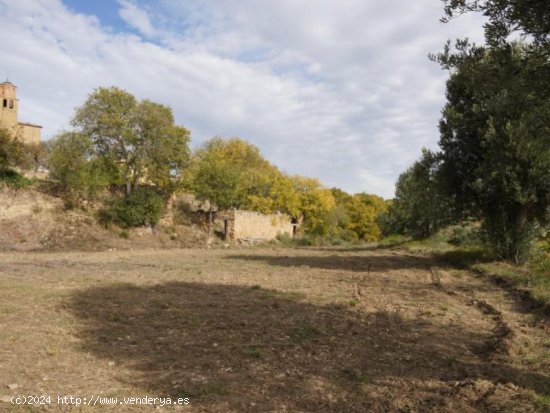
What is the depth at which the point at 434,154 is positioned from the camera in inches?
760

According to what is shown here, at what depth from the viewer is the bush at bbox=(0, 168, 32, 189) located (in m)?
30.2

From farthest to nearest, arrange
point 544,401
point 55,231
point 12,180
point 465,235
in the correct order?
1. point 12,180
2. point 55,231
3. point 465,235
4. point 544,401

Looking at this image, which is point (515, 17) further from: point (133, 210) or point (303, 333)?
point (133, 210)

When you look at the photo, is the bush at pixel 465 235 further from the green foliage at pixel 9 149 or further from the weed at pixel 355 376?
the green foliage at pixel 9 149

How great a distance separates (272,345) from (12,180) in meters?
28.2

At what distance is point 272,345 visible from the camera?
7.78 metres

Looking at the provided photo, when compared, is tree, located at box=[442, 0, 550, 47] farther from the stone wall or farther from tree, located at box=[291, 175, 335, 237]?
tree, located at box=[291, 175, 335, 237]

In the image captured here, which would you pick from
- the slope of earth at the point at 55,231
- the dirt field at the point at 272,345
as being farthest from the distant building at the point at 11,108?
the dirt field at the point at 272,345

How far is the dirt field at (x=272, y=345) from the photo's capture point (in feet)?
18.5

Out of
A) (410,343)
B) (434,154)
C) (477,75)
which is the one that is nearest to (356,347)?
(410,343)

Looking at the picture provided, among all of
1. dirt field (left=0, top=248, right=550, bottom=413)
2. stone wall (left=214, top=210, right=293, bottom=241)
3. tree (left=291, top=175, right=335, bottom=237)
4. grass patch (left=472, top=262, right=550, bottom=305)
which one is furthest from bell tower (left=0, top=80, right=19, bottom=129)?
grass patch (left=472, top=262, right=550, bottom=305)

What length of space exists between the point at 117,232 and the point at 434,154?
67.4ft

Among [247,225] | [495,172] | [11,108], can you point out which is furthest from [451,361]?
[11,108]

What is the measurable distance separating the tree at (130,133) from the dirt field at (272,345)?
17.8 metres
